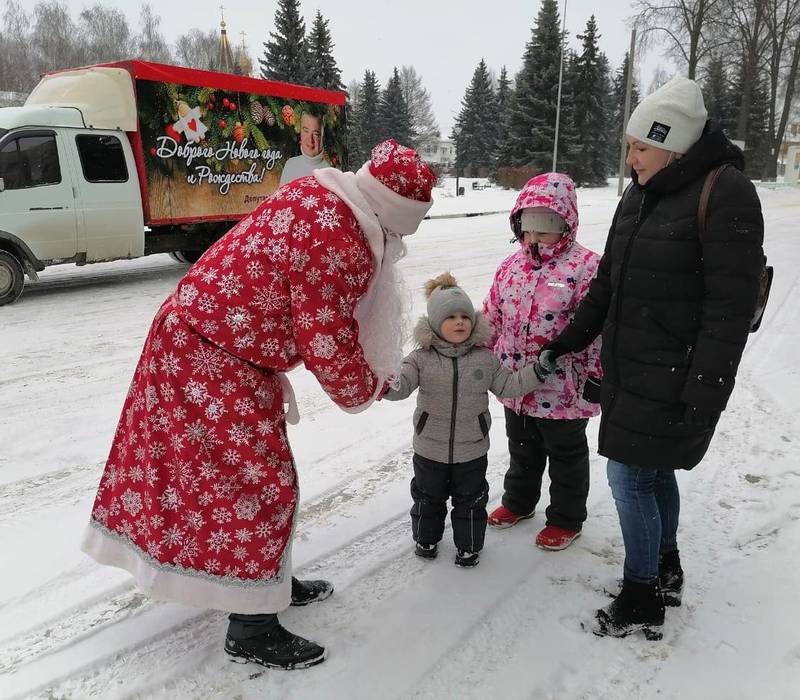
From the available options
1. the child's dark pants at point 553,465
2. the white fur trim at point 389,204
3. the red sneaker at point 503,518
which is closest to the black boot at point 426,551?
the red sneaker at point 503,518

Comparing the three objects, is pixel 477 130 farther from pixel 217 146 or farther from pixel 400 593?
pixel 400 593

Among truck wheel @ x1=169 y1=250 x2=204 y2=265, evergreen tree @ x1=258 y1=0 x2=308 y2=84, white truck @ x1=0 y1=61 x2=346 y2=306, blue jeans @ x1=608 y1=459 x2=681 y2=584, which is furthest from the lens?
evergreen tree @ x1=258 y1=0 x2=308 y2=84

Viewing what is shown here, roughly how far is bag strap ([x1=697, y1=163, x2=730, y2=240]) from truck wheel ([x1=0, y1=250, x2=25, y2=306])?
7.93m

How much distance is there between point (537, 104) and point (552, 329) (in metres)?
39.0

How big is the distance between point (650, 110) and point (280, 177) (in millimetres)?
8960

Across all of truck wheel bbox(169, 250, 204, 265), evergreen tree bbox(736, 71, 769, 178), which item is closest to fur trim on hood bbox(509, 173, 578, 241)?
truck wheel bbox(169, 250, 204, 265)

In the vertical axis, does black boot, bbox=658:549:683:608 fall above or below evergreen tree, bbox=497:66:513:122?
below

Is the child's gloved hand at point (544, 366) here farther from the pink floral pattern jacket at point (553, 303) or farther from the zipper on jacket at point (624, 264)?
the zipper on jacket at point (624, 264)

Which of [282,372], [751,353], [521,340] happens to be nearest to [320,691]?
[282,372]

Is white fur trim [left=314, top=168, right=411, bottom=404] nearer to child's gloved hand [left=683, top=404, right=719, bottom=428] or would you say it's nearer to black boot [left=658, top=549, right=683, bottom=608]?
child's gloved hand [left=683, top=404, right=719, bottom=428]

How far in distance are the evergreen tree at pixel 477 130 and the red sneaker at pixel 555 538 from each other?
168ft

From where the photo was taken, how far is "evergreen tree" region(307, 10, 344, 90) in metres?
37.6

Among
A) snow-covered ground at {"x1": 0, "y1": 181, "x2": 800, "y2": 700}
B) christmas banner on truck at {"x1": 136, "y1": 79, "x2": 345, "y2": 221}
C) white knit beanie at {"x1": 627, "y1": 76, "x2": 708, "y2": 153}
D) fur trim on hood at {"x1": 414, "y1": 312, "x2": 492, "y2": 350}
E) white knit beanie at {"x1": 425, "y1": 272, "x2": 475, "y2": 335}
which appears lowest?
snow-covered ground at {"x1": 0, "y1": 181, "x2": 800, "y2": 700}

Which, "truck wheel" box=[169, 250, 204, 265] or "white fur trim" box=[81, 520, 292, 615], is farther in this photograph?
"truck wheel" box=[169, 250, 204, 265]
